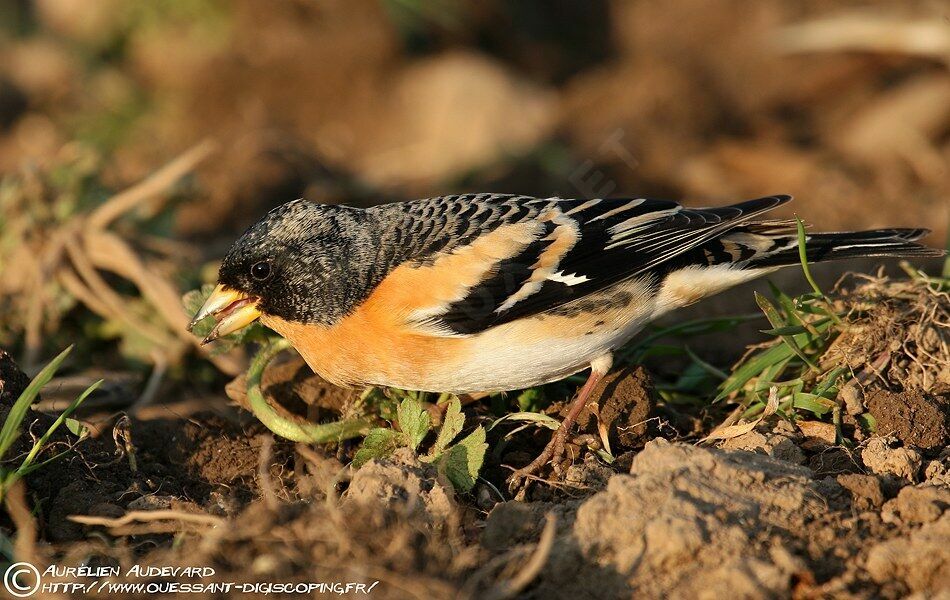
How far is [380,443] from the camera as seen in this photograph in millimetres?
3682

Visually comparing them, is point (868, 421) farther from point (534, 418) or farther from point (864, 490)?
point (534, 418)

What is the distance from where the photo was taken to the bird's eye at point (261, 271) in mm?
3842

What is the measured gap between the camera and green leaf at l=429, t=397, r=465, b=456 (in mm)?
3605

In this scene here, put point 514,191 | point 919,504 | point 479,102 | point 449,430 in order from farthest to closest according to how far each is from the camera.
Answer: point 479,102 < point 514,191 < point 449,430 < point 919,504

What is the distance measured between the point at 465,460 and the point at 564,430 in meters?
0.45

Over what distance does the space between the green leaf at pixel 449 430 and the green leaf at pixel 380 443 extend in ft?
0.50

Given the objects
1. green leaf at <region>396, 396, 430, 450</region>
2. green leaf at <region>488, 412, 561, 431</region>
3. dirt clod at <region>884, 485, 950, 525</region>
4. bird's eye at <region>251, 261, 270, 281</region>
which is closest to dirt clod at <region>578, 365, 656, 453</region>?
green leaf at <region>488, 412, 561, 431</region>

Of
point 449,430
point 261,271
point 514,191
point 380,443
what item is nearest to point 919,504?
point 449,430

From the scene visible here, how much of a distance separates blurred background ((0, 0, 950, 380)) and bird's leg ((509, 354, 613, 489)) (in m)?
2.70

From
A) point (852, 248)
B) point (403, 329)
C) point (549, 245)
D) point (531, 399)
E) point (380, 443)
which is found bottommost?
point (531, 399)

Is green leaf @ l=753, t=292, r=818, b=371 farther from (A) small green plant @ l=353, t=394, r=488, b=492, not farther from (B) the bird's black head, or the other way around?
(B) the bird's black head

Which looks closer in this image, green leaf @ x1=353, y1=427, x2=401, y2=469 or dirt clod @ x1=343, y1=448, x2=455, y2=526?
dirt clod @ x1=343, y1=448, x2=455, y2=526

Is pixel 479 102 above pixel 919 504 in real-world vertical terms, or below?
above

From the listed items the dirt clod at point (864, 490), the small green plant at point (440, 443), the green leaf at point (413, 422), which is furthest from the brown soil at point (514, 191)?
the green leaf at point (413, 422)
